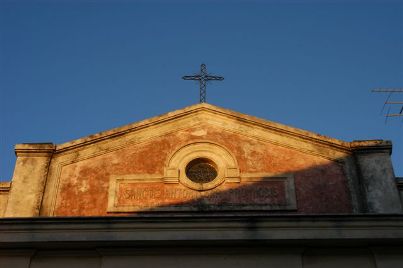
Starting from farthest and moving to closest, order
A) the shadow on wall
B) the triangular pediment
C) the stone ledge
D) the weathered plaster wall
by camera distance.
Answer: the triangular pediment
the stone ledge
the weathered plaster wall
the shadow on wall

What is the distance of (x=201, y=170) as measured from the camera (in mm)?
12703

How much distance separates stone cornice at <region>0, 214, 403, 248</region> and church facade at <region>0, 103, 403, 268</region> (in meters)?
0.02

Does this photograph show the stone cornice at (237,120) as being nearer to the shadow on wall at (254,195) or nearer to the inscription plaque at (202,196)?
the shadow on wall at (254,195)

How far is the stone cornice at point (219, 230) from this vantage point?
10.8 m

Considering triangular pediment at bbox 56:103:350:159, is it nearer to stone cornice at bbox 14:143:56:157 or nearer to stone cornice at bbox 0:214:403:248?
stone cornice at bbox 14:143:56:157

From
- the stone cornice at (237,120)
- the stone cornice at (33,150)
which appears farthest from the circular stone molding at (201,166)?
the stone cornice at (33,150)

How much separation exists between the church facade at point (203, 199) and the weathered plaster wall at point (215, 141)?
0.02 meters

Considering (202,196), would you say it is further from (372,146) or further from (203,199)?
(372,146)

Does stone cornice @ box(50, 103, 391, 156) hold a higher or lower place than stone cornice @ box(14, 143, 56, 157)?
higher

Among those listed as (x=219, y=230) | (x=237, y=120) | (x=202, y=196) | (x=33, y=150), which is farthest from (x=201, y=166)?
(x=33, y=150)

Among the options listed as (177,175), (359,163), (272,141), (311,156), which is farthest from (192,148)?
(359,163)

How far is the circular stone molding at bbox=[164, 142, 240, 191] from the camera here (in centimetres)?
1228

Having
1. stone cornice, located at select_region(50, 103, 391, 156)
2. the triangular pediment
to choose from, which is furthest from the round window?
stone cornice, located at select_region(50, 103, 391, 156)

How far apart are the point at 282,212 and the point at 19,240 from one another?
4875mm
